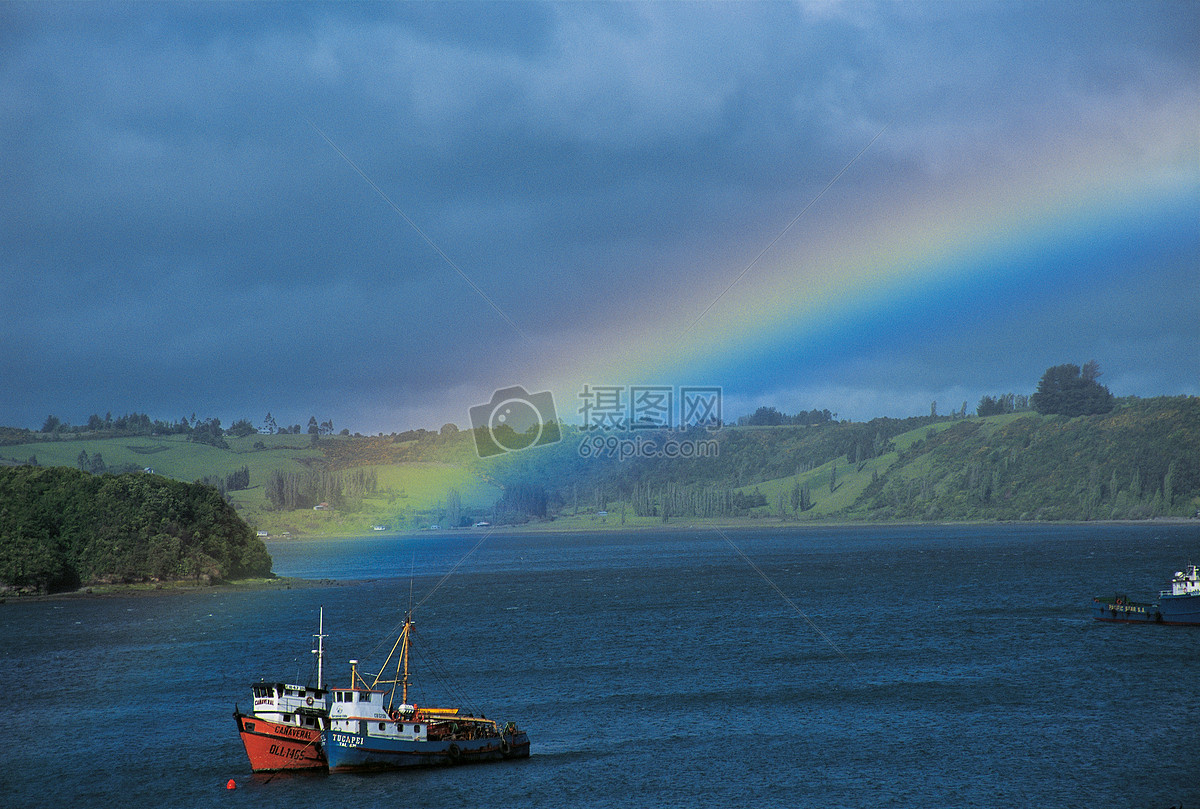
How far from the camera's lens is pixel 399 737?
250ft

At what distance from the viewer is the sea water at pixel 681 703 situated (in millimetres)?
70875

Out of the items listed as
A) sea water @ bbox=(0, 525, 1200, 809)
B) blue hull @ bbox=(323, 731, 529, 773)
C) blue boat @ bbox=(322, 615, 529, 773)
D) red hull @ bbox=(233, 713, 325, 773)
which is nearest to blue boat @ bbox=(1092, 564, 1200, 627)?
sea water @ bbox=(0, 525, 1200, 809)

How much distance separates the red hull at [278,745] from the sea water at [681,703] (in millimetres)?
1568

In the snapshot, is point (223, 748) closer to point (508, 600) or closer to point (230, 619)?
point (230, 619)

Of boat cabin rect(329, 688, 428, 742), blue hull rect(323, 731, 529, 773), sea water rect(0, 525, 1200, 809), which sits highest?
boat cabin rect(329, 688, 428, 742)

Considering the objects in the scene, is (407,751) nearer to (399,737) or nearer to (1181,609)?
(399,737)

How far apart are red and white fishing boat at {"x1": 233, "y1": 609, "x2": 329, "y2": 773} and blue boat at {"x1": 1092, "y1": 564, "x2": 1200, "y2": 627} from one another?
111960 mm

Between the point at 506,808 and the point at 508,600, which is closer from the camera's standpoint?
the point at 506,808

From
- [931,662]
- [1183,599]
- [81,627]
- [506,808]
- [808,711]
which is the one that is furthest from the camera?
[81,627]

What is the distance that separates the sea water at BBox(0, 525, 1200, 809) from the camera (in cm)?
7088

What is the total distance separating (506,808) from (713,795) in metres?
14.2

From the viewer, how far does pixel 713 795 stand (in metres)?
69.3

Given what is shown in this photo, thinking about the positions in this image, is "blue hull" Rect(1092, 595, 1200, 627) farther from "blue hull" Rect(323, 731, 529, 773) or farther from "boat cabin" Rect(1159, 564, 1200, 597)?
"blue hull" Rect(323, 731, 529, 773)

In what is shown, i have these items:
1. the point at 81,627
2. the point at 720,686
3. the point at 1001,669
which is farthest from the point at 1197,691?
the point at 81,627
